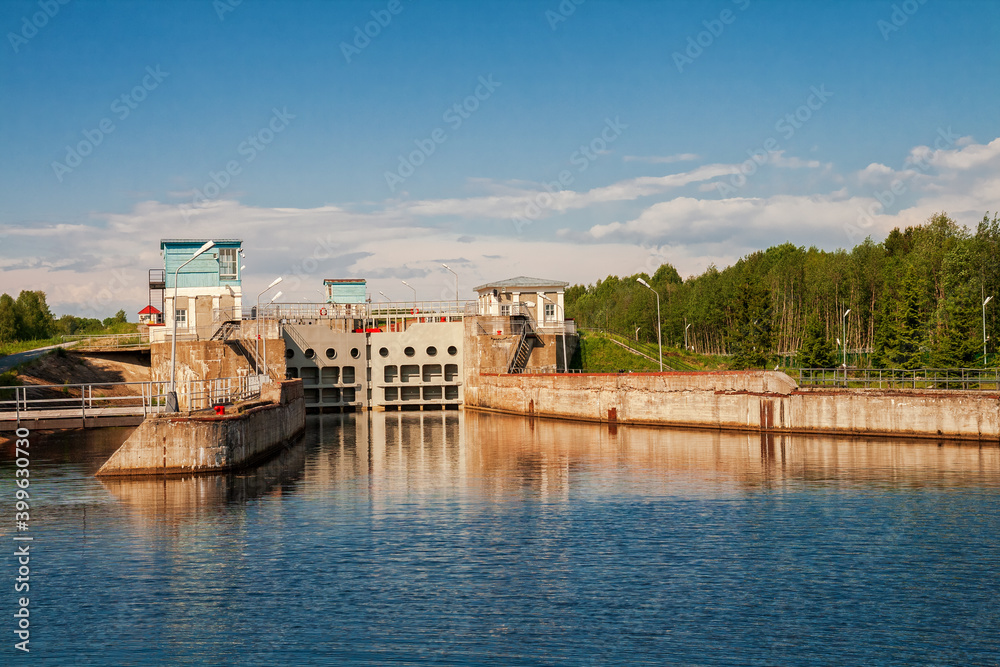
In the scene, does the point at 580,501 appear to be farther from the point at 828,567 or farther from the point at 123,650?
the point at 123,650

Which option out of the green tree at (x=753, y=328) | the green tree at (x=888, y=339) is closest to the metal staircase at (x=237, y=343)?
the green tree at (x=753, y=328)

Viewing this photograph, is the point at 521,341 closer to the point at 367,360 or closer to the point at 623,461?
the point at 367,360

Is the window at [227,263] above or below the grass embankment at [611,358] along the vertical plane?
above

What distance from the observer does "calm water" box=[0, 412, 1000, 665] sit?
44.5ft

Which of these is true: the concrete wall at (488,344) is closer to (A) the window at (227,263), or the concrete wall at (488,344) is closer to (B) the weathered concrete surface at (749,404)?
(B) the weathered concrete surface at (749,404)

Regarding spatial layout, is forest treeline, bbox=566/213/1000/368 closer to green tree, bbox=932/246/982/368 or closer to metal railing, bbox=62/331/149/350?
green tree, bbox=932/246/982/368

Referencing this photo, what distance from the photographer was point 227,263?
62.3 m

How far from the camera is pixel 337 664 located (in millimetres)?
12773

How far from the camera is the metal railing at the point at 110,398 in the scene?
27.5m

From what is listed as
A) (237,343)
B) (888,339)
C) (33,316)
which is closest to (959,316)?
(888,339)

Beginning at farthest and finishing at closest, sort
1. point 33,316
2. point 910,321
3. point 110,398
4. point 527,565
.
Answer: point 33,316
point 910,321
point 110,398
point 527,565

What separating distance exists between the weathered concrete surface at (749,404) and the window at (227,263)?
71.4ft

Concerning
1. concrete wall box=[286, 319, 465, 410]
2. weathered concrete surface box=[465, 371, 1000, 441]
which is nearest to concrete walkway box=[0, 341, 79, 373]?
concrete wall box=[286, 319, 465, 410]

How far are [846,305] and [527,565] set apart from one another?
73457 mm
